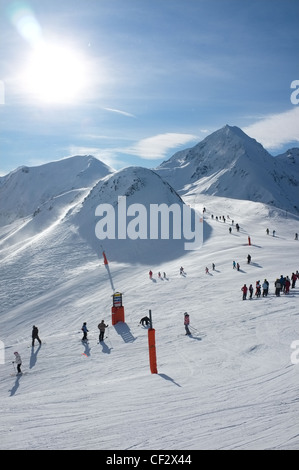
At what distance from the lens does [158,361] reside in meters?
12.7

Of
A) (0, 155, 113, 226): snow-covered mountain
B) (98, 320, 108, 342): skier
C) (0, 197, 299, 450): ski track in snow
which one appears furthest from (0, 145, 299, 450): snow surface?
(0, 155, 113, 226): snow-covered mountain

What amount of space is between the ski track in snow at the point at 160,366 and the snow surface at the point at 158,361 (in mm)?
48

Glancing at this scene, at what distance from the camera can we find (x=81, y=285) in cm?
2997

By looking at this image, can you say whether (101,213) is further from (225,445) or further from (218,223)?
(225,445)

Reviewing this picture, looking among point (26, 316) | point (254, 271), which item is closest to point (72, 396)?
point (26, 316)

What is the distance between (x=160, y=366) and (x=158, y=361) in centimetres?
61

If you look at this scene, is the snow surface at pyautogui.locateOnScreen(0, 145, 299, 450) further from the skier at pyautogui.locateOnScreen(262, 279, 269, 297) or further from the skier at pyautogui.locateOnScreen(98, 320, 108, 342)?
the skier at pyautogui.locateOnScreen(262, 279, 269, 297)

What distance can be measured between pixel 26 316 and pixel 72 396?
16.7 meters

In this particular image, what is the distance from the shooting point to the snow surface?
293 inches

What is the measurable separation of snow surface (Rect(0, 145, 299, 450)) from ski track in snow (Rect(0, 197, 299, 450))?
48 mm

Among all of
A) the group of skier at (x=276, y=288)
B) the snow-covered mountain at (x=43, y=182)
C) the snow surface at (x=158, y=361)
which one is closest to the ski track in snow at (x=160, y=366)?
the snow surface at (x=158, y=361)

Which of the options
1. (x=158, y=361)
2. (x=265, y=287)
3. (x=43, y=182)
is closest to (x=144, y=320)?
(x=158, y=361)

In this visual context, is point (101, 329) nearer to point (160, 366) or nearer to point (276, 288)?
point (160, 366)
